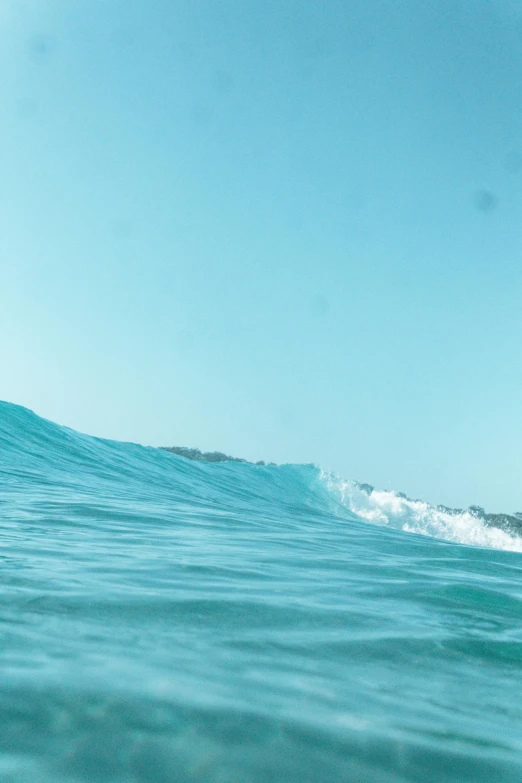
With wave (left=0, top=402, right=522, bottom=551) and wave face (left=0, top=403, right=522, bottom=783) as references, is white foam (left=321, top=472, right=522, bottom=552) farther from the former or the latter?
wave face (left=0, top=403, right=522, bottom=783)

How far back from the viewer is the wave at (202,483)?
12.4 m

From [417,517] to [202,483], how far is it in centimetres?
1108

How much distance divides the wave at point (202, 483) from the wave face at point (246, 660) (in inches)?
192

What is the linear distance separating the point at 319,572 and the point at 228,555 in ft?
2.86

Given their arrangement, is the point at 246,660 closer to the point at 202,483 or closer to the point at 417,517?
the point at 202,483

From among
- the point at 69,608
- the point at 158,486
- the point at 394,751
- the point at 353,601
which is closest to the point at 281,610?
A: the point at 353,601

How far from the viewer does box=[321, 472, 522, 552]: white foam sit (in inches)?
907

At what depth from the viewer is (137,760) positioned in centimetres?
205

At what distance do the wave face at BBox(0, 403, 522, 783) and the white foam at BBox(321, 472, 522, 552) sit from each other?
1698 cm

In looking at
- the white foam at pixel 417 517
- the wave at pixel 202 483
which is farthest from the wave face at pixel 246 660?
the white foam at pixel 417 517

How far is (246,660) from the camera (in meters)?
2.96

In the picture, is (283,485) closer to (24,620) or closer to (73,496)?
(73,496)

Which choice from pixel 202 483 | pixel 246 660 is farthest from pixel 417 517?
pixel 246 660

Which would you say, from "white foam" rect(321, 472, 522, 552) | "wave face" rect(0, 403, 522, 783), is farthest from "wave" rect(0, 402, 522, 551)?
"wave face" rect(0, 403, 522, 783)
